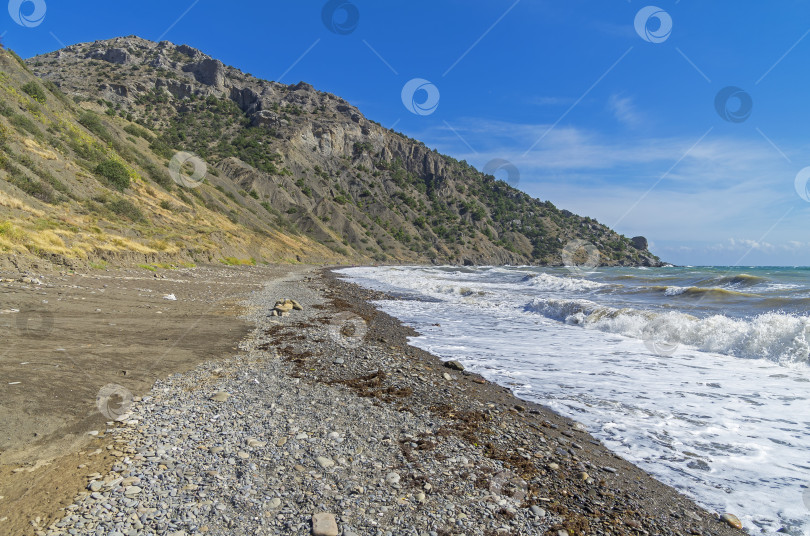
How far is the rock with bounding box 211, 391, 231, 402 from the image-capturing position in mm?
6293

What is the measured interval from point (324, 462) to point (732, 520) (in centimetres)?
458

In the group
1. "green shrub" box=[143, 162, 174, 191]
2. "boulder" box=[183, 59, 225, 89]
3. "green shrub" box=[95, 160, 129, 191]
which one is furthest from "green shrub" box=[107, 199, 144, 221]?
"boulder" box=[183, 59, 225, 89]

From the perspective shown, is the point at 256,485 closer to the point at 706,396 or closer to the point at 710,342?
the point at 706,396

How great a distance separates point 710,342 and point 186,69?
159537mm

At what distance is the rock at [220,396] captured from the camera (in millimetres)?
6293

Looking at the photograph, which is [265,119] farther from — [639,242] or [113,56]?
[639,242]

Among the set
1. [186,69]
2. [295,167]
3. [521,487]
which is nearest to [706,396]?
[521,487]

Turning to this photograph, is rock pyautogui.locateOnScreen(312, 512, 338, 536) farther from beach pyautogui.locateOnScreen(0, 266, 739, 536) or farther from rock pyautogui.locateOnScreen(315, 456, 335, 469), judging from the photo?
rock pyautogui.locateOnScreen(315, 456, 335, 469)

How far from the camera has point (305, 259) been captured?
211ft

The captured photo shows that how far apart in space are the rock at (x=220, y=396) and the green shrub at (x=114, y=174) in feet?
114

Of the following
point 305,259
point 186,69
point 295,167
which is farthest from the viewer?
point 186,69

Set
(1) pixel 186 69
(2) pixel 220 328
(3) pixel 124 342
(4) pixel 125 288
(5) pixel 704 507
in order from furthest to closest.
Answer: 1. (1) pixel 186 69
2. (4) pixel 125 288
3. (2) pixel 220 328
4. (3) pixel 124 342
5. (5) pixel 704 507

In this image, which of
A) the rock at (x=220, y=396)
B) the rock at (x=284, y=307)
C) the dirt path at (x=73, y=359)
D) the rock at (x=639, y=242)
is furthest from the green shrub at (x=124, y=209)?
the rock at (x=639, y=242)

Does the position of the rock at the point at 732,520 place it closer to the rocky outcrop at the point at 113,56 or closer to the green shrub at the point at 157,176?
the green shrub at the point at 157,176
